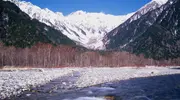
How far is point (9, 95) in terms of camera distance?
92.8 feet

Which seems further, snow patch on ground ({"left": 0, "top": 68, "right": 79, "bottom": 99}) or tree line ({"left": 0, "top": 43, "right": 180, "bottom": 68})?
tree line ({"left": 0, "top": 43, "right": 180, "bottom": 68})

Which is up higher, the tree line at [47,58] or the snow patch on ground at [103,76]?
the tree line at [47,58]

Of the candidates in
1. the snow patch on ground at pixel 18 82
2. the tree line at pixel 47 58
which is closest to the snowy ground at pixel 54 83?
the snow patch on ground at pixel 18 82

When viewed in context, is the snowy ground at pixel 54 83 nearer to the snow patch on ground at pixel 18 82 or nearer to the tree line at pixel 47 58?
the snow patch on ground at pixel 18 82

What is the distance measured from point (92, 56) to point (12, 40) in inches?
1923

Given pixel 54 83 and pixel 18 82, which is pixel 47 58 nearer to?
pixel 54 83

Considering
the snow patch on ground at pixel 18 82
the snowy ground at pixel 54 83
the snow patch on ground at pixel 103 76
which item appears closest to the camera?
the snow patch on ground at pixel 18 82

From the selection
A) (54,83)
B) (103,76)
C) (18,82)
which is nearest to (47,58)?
(103,76)

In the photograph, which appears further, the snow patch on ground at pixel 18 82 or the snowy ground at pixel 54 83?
the snowy ground at pixel 54 83

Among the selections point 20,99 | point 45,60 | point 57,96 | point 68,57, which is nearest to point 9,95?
point 20,99

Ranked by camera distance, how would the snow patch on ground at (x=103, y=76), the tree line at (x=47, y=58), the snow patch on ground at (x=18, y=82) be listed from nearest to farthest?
the snow patch on ground at (x=18, y=82)
the snow patch on ground at (x=103, y=76)
the tree line at (x=47, y=58)

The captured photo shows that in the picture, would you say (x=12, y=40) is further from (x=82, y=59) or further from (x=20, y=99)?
(x=20, y=99)

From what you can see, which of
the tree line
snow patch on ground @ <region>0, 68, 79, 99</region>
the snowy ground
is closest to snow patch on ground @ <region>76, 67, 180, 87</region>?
the snowy ground

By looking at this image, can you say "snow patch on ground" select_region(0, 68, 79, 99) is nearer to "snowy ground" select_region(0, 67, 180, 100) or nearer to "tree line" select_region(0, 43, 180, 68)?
"snowy ground" select_region(0, 67, 180, 100)
